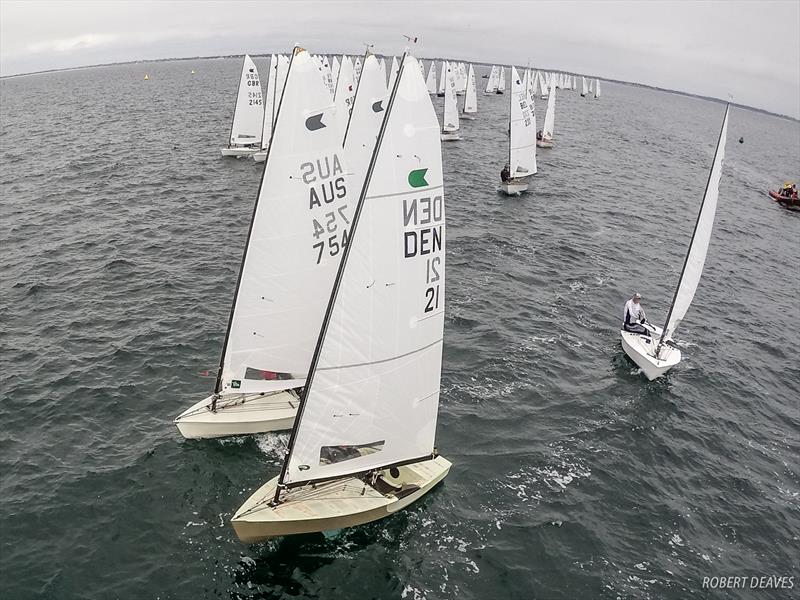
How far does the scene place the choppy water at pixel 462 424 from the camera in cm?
1520

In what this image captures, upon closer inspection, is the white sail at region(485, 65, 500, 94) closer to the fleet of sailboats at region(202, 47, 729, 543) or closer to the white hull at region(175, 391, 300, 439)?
the fleet of sailboats at region(202, 47, 729, 543)

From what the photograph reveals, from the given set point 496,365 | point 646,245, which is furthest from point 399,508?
point 646,245

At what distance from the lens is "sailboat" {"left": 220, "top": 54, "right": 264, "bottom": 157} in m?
56.8

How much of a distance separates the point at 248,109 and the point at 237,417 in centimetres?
4873

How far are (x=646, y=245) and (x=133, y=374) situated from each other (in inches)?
1617

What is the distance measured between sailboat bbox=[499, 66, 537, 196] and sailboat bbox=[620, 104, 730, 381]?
27946mm

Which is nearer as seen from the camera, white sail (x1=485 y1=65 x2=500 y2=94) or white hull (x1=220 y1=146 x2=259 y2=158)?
white hull (x1=220 y1=146 x2=259 y2=158)

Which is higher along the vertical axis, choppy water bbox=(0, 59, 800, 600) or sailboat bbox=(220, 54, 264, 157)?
sailboat bbox=(220, 54, 264, 157)

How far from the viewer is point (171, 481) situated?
17.5 metres

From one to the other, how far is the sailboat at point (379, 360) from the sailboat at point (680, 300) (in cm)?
1431

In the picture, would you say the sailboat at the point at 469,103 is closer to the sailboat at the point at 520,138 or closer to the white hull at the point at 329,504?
the sailboat at the point at 520,138

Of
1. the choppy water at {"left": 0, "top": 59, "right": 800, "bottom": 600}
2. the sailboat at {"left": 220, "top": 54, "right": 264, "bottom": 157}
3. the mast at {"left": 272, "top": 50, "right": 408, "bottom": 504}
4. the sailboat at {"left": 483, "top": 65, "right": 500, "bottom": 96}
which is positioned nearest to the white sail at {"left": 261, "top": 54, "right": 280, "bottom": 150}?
the sailboat at {"left": 220, "top": 54, "right": 264, "bottom": 157}

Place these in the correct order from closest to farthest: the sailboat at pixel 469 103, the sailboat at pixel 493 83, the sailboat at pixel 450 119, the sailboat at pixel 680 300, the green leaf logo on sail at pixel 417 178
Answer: the green leaf logo on sail at pixel 417 178, the sailboat at pixel 680 300, the sailboat at pixel 450 119, the sailboat at pixel 469 103, the sailboat at pixel 493 83

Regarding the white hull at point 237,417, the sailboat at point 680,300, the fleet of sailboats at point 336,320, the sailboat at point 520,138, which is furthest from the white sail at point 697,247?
the sailboat at point 520,138
